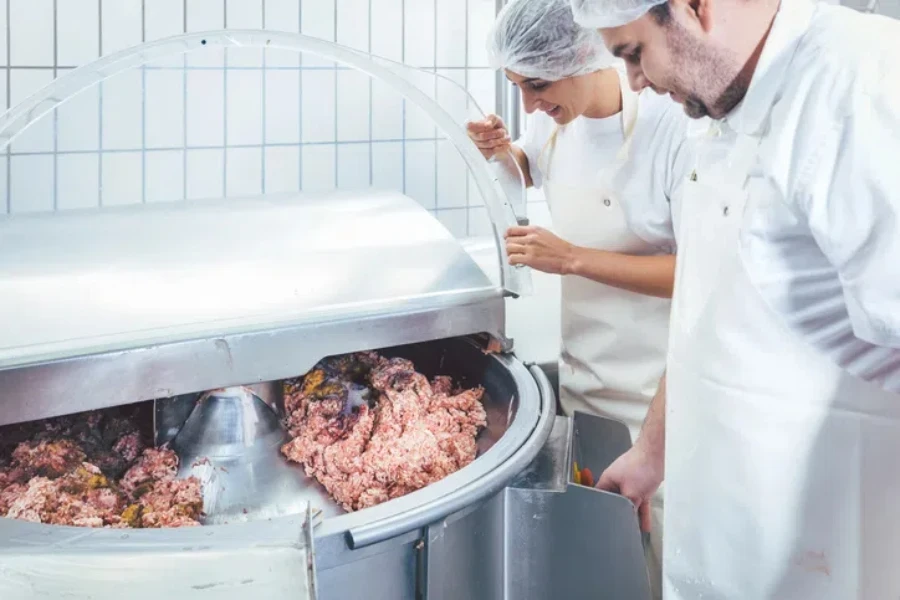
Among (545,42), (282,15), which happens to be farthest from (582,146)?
(282,15)

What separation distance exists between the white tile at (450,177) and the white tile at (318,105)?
1.18 ft

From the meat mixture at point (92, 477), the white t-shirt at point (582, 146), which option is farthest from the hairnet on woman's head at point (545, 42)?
the meat mixture at point (92, 477)

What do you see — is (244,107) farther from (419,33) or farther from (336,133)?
(419,33)

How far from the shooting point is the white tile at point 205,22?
2.10m

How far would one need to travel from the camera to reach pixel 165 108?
6.95 ft

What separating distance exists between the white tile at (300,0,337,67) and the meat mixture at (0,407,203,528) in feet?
3.91

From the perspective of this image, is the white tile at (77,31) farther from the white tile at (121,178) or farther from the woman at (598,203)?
the woman at (598,203)

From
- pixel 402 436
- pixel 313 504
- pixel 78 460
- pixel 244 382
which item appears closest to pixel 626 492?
pixel 402 436

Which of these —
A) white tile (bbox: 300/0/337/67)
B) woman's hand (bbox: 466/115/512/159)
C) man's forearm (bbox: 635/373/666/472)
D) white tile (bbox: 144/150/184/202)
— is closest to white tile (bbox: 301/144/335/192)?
white tile (bbox: 300/0/337/67)

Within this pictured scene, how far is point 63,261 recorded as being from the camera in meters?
→ 1.26

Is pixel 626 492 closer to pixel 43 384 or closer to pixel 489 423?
pixel 489 423

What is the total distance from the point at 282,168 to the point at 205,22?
15.9 inches

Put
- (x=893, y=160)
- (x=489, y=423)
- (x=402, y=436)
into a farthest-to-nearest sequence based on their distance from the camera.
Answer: (x=489, y=423)
(x=402, y=436)
(x=893, y=160)

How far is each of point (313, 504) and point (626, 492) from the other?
505mm
